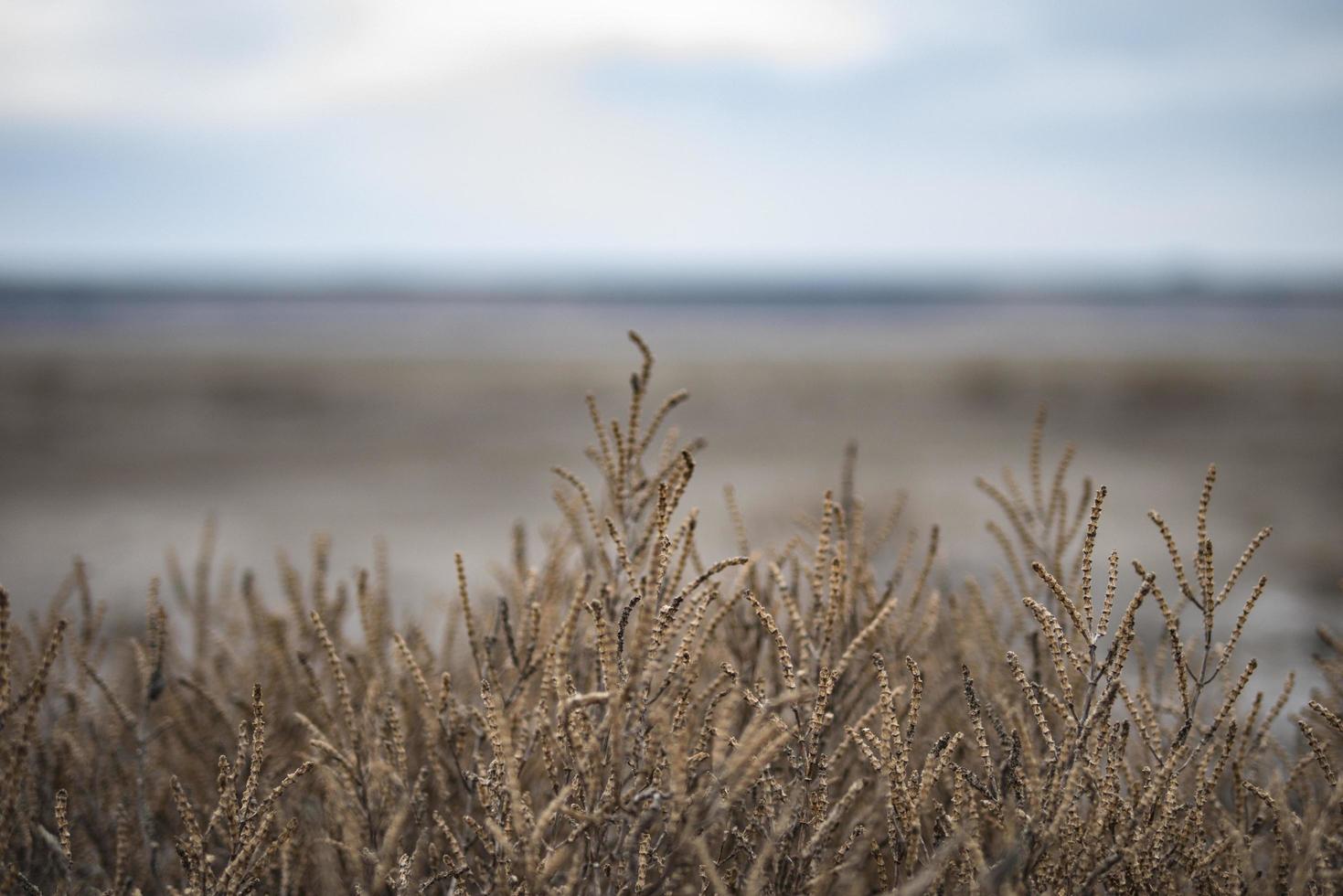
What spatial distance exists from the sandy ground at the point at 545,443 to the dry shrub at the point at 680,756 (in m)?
1.22

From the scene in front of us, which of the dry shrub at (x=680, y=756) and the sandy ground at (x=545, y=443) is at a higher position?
the dry shrub at (x=680, y=756)

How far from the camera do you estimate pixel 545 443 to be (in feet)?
67.9

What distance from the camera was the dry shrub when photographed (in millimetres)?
1513

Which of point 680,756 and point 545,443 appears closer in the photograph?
point 680,756

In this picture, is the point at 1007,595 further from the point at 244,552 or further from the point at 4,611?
the point at 244,552

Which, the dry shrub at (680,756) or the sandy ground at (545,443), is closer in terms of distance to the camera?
the dry shrub at (680,756)

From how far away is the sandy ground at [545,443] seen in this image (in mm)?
12258

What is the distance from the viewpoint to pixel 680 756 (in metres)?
1.48

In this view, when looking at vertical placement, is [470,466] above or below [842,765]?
below

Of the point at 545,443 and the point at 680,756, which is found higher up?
the point at 680,756

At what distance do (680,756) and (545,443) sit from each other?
19412mm

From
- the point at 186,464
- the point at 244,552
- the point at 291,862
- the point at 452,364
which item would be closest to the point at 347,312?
the point at 452,364

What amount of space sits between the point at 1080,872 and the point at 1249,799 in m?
1.09

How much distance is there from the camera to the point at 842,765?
86.7 inches
